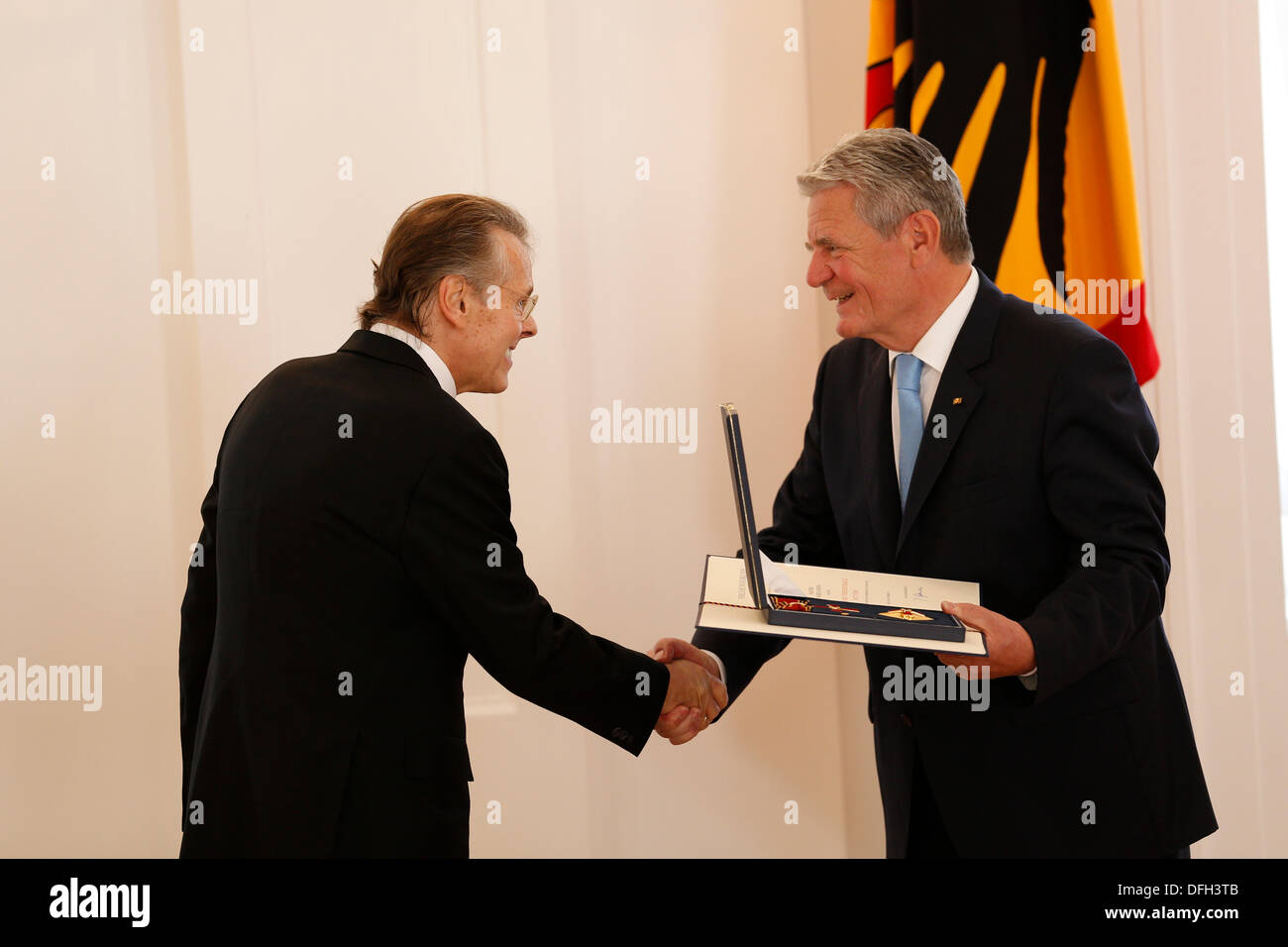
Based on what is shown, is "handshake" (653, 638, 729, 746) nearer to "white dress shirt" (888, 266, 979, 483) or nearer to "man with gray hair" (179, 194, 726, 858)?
"man with gray hair" (179, 194, 726, 858)

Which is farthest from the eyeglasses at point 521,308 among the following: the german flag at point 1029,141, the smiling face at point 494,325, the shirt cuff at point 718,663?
the german flag at point 1029,141

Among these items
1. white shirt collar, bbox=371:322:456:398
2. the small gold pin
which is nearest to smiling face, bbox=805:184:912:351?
the small gold pin

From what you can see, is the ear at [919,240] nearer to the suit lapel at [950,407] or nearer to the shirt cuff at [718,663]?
the suit lapel at [950,407]

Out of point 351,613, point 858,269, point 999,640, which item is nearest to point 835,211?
point 858,269

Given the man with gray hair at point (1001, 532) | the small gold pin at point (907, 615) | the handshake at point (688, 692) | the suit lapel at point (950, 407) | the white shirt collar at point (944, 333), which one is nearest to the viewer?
the small gold pin at point (907, 615)

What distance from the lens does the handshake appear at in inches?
86.8

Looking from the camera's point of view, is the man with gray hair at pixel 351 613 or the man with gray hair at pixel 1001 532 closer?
the man with gray hair at pixel 351 613

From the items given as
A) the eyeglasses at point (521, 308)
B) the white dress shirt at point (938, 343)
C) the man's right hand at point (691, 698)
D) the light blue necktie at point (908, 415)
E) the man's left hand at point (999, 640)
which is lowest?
the man's right hand at point (691, 698)

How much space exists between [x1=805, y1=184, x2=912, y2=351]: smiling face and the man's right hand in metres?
0.74

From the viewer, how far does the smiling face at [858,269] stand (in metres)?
2.12

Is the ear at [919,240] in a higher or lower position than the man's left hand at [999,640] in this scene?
higher

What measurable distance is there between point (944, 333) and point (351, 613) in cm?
117

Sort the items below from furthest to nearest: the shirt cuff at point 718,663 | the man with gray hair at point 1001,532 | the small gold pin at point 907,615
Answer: the shirt cuff at point 718,663
the man with gray hair at point 1001,532
the small gold pin at point 907,615

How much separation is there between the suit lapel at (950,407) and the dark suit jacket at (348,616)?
72 centimetres
